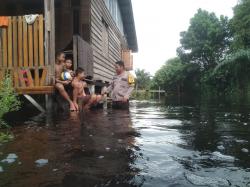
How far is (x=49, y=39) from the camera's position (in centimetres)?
806

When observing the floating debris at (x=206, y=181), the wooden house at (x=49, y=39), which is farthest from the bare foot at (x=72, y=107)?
the floating debris at (x=206, y=181)

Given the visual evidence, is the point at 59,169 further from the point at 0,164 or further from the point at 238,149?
the point at 238,149

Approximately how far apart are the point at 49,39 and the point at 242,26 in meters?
28.3

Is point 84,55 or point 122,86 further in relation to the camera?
point 84,55

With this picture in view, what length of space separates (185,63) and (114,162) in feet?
146

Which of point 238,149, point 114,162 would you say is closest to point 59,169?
point 114,162

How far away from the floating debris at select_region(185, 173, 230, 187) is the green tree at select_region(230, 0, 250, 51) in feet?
102

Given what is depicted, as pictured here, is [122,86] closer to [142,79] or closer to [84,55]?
[84,55]

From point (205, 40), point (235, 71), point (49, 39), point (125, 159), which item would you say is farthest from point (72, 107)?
point (205, 40)

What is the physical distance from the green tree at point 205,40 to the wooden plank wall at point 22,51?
124 ft

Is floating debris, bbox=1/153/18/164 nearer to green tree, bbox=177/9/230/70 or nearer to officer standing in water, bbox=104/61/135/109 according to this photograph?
officer standing in water, bbox=104/61/135/109

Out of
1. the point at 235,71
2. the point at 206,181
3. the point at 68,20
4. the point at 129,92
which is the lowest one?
the point at 206,181

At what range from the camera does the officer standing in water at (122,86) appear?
997cm

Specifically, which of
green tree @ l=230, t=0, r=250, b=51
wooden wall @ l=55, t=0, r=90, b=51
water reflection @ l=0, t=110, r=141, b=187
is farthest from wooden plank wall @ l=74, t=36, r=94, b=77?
green tree @ l=230, t=0, r=250, b=51
